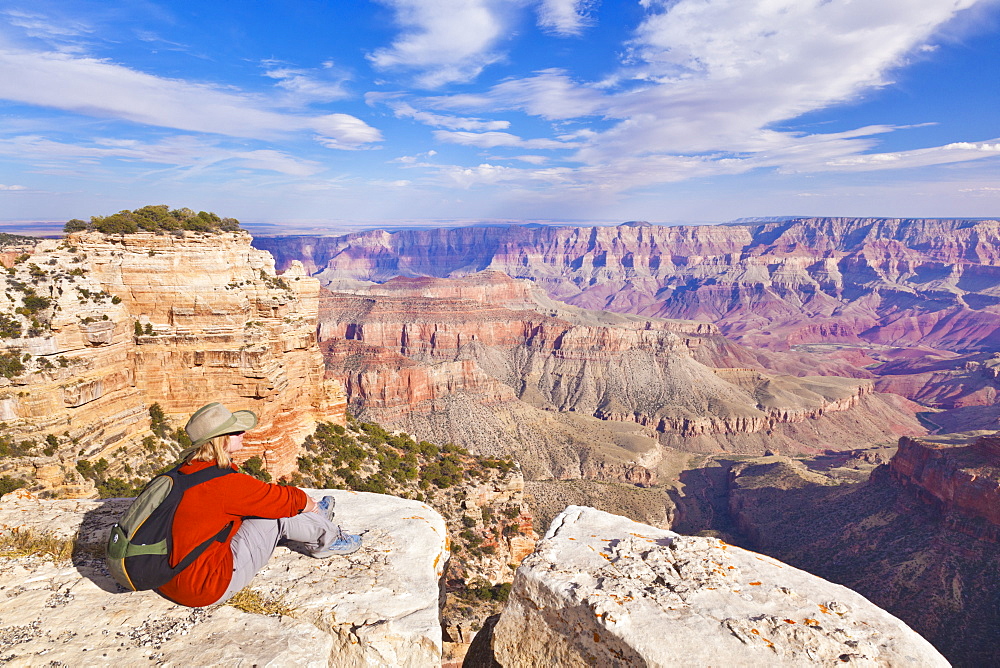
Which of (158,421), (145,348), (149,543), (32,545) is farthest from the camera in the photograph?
(158,421)

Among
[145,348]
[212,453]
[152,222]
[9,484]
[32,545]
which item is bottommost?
[9,484]

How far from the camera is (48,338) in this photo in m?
16.0

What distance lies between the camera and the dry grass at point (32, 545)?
23.5ft

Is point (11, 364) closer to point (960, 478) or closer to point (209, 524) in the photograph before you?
point (209, 524)

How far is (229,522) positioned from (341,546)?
5.43ft

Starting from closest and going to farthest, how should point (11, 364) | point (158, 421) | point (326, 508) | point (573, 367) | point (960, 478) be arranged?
point (326, 508) → point (11, 364) → point (158, 421) → point (960, 478) → point (573, 367)

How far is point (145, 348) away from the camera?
63.4 feet

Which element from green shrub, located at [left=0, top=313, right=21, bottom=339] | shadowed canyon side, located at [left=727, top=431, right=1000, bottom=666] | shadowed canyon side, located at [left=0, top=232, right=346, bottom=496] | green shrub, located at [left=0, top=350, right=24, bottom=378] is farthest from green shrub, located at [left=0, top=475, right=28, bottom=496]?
shadowed canyon side, located at [left=727, top=431, right=1000, bottom=666]

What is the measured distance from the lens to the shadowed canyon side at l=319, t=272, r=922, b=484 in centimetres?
7312

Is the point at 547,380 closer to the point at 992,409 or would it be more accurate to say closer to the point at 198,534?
the point at 992,409

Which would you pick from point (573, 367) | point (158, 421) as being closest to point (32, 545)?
point (158, 421)

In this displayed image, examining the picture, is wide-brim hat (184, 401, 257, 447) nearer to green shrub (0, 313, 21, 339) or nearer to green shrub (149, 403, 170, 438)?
green shrub (0, 313, 21, 339)

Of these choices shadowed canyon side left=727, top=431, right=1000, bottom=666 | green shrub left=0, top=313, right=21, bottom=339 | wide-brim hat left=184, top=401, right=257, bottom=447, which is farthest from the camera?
shadowed canyon side left=727, top=431, right=1000, bottom=666

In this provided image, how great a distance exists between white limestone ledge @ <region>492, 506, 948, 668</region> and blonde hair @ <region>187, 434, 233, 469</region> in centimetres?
432
